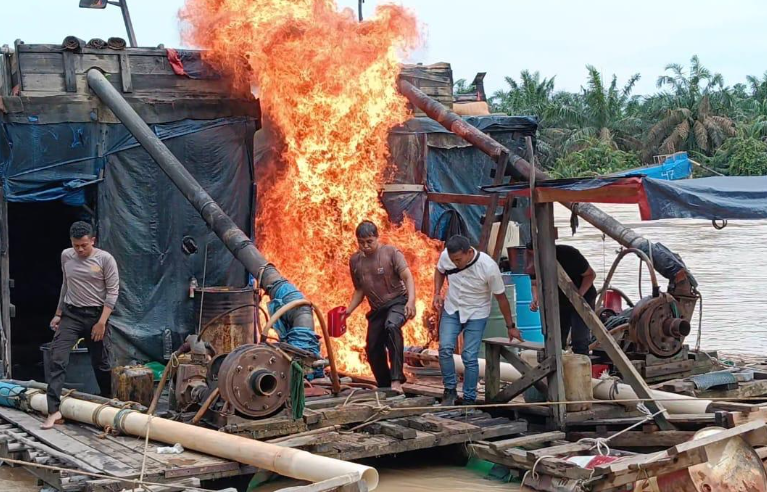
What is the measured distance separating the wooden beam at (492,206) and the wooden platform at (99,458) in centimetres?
547

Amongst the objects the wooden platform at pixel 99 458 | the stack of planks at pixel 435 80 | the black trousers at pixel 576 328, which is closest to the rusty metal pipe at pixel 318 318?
the wooden platform at pixel 99 458

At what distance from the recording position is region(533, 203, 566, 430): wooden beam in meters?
8.59

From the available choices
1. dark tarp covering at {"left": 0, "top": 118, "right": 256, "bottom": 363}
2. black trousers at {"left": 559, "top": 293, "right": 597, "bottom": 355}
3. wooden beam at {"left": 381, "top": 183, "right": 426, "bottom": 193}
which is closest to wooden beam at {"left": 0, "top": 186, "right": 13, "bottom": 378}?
dark tarp covering at {"left": 0, "top": 118, "right": 256, "bottom": 363}

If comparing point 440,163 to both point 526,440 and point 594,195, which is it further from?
point 526,440

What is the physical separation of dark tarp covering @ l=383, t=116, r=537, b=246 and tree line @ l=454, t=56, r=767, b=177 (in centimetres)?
3013

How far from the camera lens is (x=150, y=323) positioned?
38.8 ft

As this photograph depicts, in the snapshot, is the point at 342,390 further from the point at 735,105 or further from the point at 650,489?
the point at 735,105

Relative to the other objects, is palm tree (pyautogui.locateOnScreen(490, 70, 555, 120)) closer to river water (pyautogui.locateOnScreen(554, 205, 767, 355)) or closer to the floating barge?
river water (pyautogui.locateOnScreen(554, 205, 767, 355))

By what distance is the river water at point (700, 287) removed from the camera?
819cm

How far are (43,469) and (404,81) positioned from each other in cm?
803

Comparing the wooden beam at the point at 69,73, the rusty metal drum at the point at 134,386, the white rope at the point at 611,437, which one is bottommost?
the white rope at the point at 611,437

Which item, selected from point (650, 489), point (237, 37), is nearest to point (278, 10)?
point (237, 37)

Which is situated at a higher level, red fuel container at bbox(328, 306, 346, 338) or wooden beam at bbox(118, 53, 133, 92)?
wooden beam at bbox(118, 53, 133, 92)

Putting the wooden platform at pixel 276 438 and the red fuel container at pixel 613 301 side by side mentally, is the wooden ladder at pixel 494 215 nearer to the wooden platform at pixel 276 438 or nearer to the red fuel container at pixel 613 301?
the red fuel container at pixel 613 301
